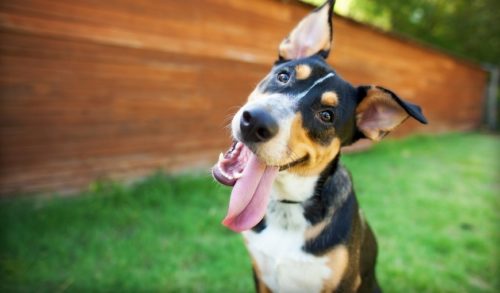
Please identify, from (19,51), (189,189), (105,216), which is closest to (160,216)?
(105,216)

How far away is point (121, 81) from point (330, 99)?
12.4 feet

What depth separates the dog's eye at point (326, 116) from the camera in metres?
2.38

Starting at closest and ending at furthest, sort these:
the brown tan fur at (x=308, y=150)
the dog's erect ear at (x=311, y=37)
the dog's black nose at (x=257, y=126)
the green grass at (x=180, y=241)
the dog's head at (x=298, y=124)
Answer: the dog's black nose at (x=257, y=126) < the dog's head at (x=298, y=124) < the brown tan fur at (x=308, y=150) < the dog's erect ear at (x=311, y=37) < the green grass at (x=180, y=241)

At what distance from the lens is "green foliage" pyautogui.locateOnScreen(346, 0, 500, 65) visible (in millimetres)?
21297

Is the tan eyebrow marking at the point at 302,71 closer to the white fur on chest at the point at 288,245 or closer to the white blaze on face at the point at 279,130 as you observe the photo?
the white blaze on face at the point at 279,130

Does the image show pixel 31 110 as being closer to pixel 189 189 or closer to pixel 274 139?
pixel 189 189

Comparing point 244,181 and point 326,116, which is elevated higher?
point 326,116

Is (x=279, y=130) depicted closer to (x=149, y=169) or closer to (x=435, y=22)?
(x=149, y=169)

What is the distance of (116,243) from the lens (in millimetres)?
4078

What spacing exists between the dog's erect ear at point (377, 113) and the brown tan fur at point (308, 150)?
1.03 ft

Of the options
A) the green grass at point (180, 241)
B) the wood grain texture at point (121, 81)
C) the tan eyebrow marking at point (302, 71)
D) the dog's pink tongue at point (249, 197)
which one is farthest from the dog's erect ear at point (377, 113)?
the green grass at point (180, 241)

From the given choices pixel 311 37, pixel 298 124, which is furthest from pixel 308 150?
pixel 311 37

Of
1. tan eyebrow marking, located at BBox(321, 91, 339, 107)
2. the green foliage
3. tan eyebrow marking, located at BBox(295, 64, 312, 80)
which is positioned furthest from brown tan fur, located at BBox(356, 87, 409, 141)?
the green foliage

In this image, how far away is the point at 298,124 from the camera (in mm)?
2219
